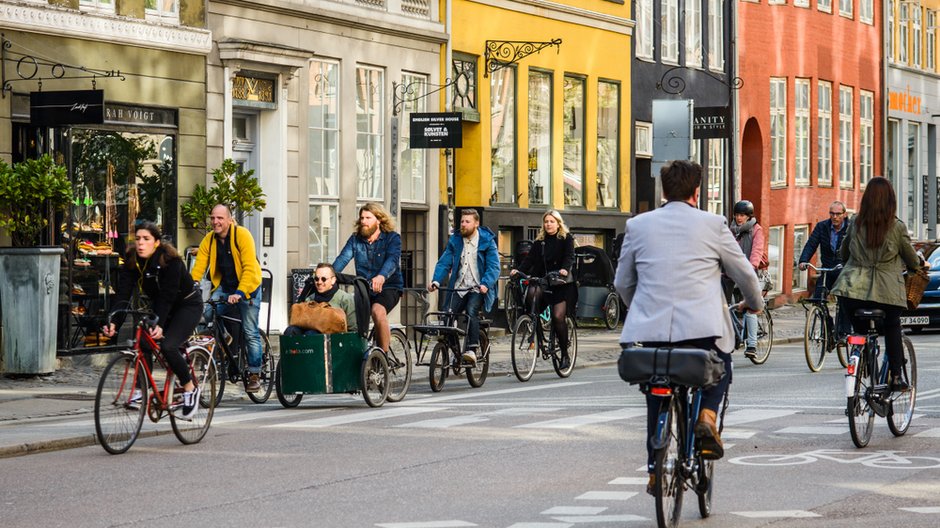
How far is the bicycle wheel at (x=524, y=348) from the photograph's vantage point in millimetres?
19078

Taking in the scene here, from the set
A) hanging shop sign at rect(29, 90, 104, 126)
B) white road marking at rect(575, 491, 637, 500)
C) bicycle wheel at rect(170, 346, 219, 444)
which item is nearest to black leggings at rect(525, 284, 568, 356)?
hanging shop sign at rect(29, 90, 104, 126)

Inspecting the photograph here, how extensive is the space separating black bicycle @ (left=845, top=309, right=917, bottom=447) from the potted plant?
9347 mm

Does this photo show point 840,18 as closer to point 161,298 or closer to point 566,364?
point 566,364

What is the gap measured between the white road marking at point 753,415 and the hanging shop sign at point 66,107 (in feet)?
26.3

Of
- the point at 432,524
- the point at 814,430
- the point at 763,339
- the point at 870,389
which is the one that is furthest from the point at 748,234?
the point at 432,524

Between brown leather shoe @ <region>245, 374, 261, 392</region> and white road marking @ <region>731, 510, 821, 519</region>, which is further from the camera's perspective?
brown leather shoe @ <region>245, 374, 261, 392</region>

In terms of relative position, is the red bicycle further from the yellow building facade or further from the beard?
the yellow building facade

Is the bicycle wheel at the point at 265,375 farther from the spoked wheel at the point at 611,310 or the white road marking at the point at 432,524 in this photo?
the spoked wheel at the point at 611,310

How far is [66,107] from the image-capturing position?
19.5 meters

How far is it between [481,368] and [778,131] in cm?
2582

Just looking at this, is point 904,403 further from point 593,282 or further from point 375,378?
point 593,282

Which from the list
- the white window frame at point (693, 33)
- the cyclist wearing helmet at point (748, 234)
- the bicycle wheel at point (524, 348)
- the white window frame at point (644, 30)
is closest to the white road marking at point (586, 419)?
the bicycle wheel at point (524, 348)

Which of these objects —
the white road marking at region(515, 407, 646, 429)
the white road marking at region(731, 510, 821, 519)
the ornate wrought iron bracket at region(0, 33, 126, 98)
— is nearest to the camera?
the white road marking at region(731, 510, 821, 519)

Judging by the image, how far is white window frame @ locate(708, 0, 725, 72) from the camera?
39.9m
